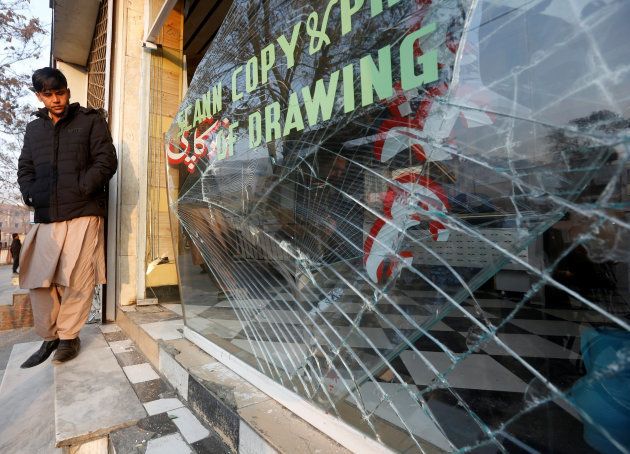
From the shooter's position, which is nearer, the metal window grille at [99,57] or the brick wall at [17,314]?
the brick wall at [17,314]

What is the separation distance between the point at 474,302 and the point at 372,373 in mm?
301

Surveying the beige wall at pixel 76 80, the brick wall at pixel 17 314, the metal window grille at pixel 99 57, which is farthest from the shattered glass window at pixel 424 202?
the beige wall at pixel 76 80

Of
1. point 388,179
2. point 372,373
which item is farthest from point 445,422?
point 388,179

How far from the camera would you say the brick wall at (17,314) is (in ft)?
10.0

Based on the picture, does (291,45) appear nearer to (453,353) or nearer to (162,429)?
(453,353)

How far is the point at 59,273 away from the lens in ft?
6.01

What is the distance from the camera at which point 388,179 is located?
73 centimetres

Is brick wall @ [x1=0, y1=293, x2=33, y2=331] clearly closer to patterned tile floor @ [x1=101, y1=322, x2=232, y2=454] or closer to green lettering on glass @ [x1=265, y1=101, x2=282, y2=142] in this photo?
patterned tile floor @ [x1=101, y1=322, x2=232, y2=454]

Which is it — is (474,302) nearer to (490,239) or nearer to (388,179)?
(490,239)

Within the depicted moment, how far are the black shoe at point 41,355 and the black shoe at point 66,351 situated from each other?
3.2 inches

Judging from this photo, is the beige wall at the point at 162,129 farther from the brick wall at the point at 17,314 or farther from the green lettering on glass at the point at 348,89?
the green lettering on glass at the point at 348,89

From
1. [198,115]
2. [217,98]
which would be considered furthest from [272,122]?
[198,115]

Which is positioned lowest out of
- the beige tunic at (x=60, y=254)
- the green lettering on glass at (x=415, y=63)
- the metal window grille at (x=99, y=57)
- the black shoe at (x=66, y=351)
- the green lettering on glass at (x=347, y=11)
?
the black shoe at (x=66, y=351)

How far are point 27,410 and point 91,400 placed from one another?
0.35 meters
